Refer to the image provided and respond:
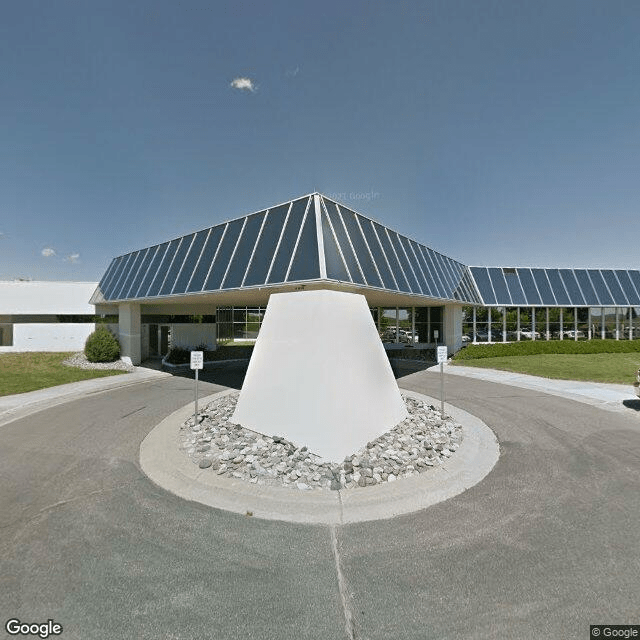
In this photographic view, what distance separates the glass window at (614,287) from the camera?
26.8 meters

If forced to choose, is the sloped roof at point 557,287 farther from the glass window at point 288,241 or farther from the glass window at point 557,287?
the glass window at point 288,241

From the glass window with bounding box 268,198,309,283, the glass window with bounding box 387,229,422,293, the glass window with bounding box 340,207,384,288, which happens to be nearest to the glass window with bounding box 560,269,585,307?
the glass window with bounding box 387,229,422,293

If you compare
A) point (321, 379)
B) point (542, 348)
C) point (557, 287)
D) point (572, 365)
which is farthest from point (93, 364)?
point (557, 287)

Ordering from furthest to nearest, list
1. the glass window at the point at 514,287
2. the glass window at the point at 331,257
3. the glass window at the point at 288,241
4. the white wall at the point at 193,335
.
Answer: the glass window at the point at 514,287 < the white wall at the point at 193,335 < the glass window at the point at 288,241 < the glass window at the point at 331,257

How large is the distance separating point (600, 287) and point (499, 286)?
32.2 feet

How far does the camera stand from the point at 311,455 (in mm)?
6547

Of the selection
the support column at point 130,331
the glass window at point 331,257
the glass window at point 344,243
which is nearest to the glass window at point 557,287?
the glass window at point 344,243

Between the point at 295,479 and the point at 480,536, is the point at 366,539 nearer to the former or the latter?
the point at 480,536

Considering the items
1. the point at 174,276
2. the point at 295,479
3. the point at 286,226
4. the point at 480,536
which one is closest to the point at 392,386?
the point at 295,479

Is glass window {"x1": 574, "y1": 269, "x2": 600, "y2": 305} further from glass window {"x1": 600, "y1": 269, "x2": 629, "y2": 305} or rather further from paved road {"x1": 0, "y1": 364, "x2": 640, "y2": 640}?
paved road {"x1": 0, "y1": 364, "x2": 640, "y2": 640}

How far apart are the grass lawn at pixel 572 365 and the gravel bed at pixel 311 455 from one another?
432 inches

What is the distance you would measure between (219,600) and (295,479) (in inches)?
102

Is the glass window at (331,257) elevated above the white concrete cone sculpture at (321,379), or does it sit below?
above

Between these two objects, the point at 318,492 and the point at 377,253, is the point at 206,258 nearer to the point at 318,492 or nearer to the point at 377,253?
the point at 377,253
